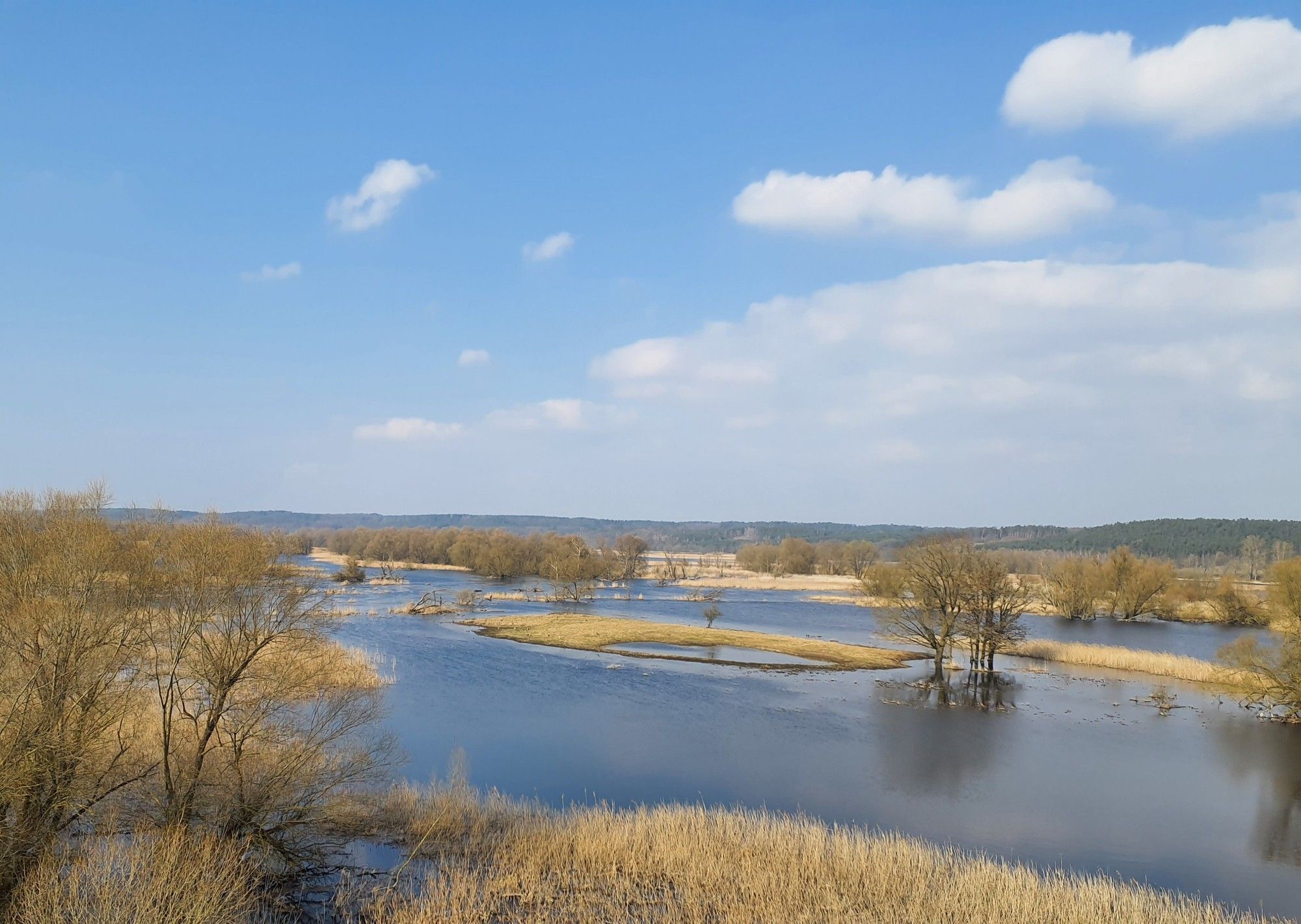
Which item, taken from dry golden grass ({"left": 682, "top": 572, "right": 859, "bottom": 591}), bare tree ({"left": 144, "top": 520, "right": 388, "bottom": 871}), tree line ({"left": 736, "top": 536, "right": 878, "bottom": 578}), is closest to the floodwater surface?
bare tree ({"left": 144, "top": 520, "right": 388, "bottom": 871})

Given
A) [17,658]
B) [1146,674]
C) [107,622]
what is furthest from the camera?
[1146,674]

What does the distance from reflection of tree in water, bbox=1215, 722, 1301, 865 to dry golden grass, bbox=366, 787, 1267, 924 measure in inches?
243

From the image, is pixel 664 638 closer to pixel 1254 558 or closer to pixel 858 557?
pixel 858 557

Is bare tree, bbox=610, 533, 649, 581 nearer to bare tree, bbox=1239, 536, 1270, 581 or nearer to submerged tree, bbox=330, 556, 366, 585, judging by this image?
submerged tree, bbox=330, 556, 366, 585

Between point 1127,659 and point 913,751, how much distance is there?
88.7ft

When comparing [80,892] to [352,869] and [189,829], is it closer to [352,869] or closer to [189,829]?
[189,829]

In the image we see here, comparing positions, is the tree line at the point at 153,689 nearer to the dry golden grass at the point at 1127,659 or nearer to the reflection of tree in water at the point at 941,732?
the reflection of tree in water at the point at 941,732

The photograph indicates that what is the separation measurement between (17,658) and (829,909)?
48.3 ft

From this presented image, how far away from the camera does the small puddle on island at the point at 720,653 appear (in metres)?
42.8

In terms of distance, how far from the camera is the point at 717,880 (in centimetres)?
1484

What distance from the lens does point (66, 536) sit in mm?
14820

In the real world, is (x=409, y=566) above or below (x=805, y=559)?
below

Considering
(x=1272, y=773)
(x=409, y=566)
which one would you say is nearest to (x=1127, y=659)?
(x=1272, y=773)

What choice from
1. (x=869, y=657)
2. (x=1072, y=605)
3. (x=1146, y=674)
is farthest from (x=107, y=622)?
(x=1072, y=605)
